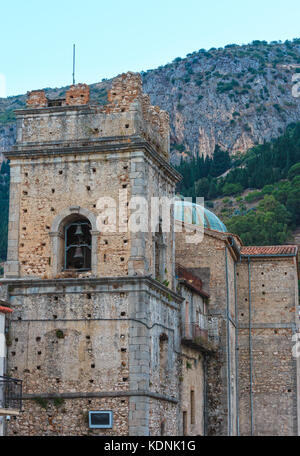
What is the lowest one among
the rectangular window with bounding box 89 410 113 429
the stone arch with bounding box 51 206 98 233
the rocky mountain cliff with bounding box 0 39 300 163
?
the rectangular window with bounding box 89 410 113 429

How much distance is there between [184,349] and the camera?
36.4 m

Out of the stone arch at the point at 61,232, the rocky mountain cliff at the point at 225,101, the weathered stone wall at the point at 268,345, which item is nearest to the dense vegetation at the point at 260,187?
A: the rocky mountain cliff at the point at 225,101

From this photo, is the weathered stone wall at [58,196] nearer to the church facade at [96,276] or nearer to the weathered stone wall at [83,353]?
the church facade at [96,276]

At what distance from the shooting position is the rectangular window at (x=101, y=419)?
29312mm

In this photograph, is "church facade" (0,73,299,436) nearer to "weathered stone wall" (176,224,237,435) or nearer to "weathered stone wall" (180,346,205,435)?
"weathered stone wall" (180,346,205,435)

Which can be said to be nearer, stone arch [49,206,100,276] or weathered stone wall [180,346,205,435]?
stone arch [49,206,100,276]

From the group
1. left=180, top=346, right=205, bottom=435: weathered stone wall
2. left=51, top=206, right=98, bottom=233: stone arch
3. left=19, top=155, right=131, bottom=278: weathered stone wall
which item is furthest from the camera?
left=180, top=346, right=205, bottom=435: weathered stone wall

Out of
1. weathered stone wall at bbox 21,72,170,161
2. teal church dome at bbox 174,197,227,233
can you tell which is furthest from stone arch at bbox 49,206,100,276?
teal church dome at bbox 174,197,227,233

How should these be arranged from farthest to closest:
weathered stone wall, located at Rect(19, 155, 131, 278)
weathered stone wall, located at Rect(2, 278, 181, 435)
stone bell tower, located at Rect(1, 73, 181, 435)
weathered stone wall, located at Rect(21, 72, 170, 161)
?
weathered stone wall, located at Rect(21, 72, 170, 161)
weathered stone wall, located at Rect(19, 155, 131, 278)
stone bell tower, located at Rect(1, 73, 181, 435)
weathered stone wall, located at Rect(2, 278, 181, 435)

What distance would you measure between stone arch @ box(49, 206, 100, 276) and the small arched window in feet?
1.28

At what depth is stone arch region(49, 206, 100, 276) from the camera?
31.2 metres

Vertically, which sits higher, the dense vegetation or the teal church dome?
the dense vegetation

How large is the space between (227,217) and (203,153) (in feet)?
192
